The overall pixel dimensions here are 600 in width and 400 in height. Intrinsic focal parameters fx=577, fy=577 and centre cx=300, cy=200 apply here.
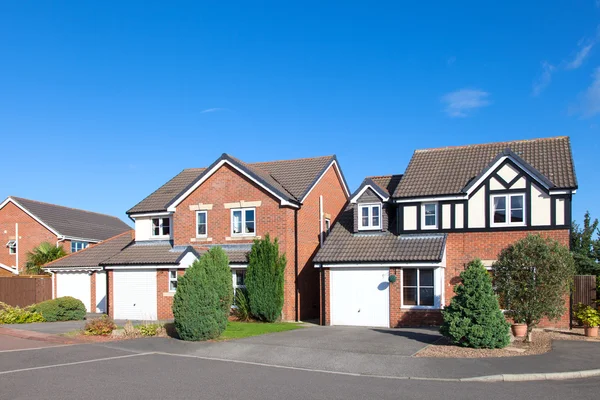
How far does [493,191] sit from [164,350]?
15.1 metres

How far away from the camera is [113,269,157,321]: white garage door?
2908 centimetres

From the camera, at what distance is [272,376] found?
46.1 feet

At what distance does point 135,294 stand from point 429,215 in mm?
15220

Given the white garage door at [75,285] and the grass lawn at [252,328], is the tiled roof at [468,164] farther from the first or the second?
the white garage door at [75,285]

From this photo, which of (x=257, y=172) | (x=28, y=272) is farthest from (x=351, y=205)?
(x=28, y=272)

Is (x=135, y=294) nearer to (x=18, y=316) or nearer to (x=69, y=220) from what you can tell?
(x=18, y=316)

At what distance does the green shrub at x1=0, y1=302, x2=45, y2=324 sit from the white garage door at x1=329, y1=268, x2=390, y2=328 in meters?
14.1

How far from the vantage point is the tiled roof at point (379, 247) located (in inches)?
958

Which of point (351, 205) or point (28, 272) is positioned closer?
point (351, 205)

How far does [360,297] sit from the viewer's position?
83.5 feet

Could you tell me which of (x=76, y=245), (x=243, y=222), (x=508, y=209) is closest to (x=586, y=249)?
(x=508, y=209)

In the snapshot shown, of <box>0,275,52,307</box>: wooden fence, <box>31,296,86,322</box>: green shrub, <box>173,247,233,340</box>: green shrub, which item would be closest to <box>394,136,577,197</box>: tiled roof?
<box>173,247,233,340</box>: green shrub

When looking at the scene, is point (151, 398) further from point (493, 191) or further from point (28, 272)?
point (28, 272)

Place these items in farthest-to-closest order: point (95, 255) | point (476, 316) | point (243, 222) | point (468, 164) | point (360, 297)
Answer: point (95, 255) < point (243, 222) < point (468, 164) < point (360, 297) < point (476, 316)
